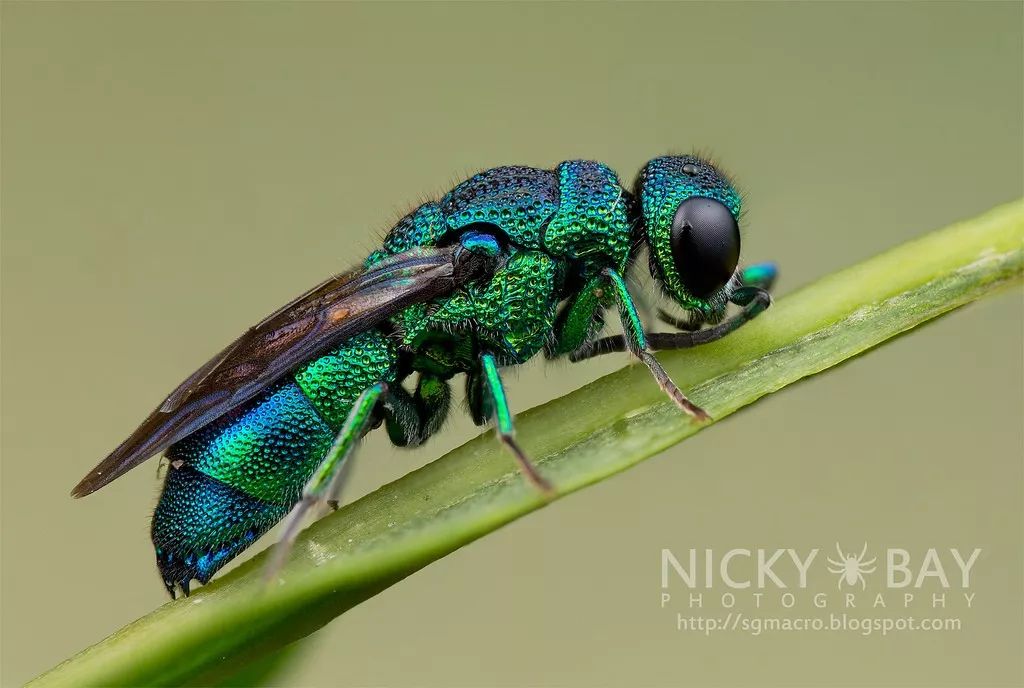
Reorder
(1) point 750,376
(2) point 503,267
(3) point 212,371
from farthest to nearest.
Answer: (2) point 503,267 < (3) point 212,371 < (1) point 750,376

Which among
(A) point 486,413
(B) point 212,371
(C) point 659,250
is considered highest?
(B) point 212,371

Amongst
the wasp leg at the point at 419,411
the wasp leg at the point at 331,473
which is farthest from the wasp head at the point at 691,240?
the wasp leg at the point at 331,473

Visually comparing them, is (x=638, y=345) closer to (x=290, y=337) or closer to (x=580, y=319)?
(x=580, y=319)

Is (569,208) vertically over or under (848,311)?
over

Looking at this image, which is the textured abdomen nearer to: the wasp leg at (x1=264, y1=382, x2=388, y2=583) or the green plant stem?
the wasp leg at (x1=264, y1=382, x2=388, y2=583)

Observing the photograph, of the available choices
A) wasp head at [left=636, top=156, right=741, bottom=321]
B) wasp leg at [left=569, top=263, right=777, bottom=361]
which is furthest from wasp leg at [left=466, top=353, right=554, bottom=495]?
wasp head at [left=636, top=156, right=741, bottom=321]

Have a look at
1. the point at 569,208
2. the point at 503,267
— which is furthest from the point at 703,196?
the point at 503,267

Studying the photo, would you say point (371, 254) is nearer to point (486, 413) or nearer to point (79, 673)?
point (486, 413)
